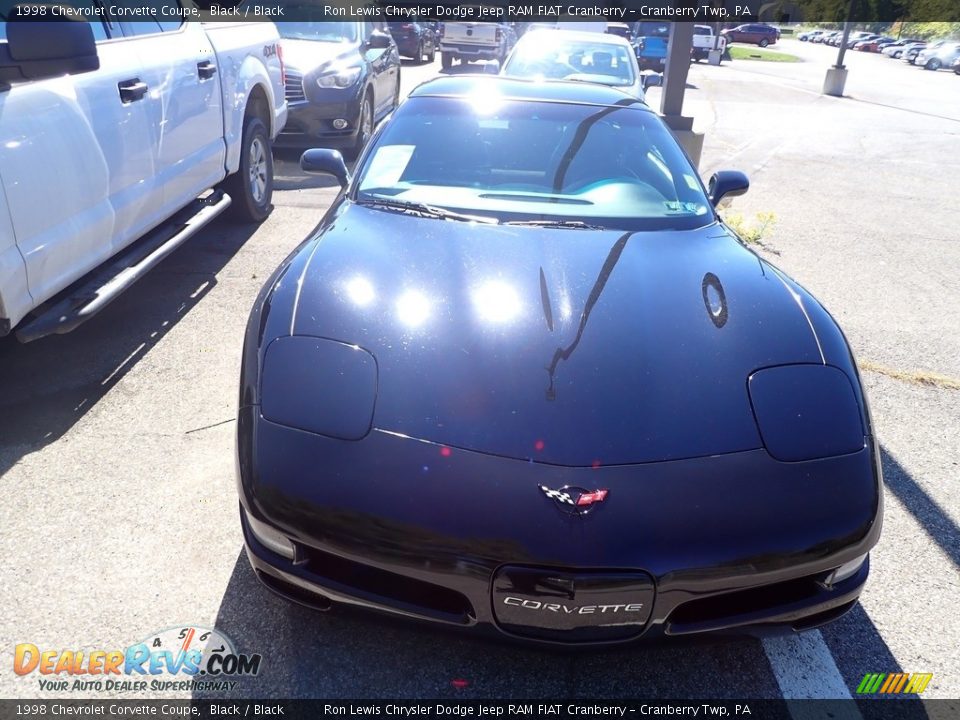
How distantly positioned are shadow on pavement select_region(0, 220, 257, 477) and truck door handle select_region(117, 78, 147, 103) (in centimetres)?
Result: 124

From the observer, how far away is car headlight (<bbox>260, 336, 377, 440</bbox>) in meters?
2.09

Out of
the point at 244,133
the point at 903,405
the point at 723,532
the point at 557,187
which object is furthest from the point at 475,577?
the point at 244,133

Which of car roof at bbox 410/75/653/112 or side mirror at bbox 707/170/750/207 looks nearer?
side mirror at bbox 707/170/750/207

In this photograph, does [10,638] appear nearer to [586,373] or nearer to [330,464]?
[330,464]

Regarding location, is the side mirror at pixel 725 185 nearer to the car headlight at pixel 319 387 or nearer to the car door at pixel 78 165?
the car headlight at pixel 319 387

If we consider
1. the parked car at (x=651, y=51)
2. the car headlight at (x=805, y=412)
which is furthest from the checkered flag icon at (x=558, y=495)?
the parked car at (x=651, y=51)

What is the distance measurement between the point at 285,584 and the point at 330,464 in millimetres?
408

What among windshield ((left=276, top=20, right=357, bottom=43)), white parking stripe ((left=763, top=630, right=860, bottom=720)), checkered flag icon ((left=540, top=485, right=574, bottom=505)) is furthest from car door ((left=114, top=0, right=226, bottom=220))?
windshield ((left=276, top=20, right=357, bottom=43))

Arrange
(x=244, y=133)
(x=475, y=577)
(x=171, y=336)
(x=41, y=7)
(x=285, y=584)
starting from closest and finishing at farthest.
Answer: (x=475, y=577), (x=285, y=584), (x=41, y=7), (x=171, y=336), (x=244, y=133)

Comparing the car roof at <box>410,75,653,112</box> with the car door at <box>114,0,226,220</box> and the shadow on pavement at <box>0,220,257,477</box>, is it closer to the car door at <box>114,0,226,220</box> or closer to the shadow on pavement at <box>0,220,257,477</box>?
the car door at <box>114,0,226,220</box>

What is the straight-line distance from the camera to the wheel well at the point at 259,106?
5972 mm

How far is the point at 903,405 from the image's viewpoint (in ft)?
13.1

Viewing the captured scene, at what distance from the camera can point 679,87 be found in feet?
29.2

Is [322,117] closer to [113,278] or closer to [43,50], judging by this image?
[113,278]
